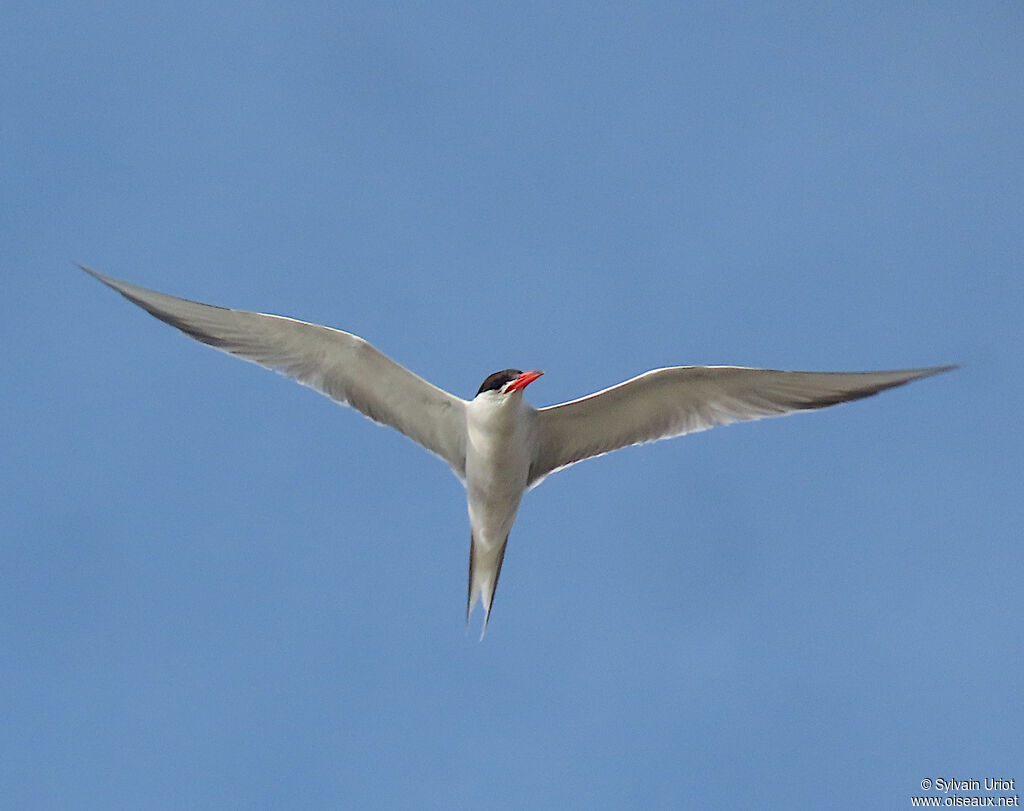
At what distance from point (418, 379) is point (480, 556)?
1.60 metres

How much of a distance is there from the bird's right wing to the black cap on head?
1.57 feet

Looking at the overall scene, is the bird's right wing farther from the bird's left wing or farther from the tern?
the bird's left wing

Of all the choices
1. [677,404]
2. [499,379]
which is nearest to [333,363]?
[499,379]

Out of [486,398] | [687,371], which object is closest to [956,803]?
[687,371]

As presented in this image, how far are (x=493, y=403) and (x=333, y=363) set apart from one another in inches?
58.2

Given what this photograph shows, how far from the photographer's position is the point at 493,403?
8398mm

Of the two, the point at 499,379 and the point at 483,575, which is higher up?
the point at 499,379

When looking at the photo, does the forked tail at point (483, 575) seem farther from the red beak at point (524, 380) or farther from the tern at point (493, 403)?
the red beak at point (524, 380)

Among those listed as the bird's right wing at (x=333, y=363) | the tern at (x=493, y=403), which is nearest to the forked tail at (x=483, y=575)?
the tern at (x=493, y=403)

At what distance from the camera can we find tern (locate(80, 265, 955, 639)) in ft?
27.6

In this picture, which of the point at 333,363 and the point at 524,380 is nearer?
the point at 524,380

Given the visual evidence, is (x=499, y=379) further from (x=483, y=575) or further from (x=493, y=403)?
(x=483, y=575)

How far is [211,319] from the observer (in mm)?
8656

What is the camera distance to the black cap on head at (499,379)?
8.38 m
